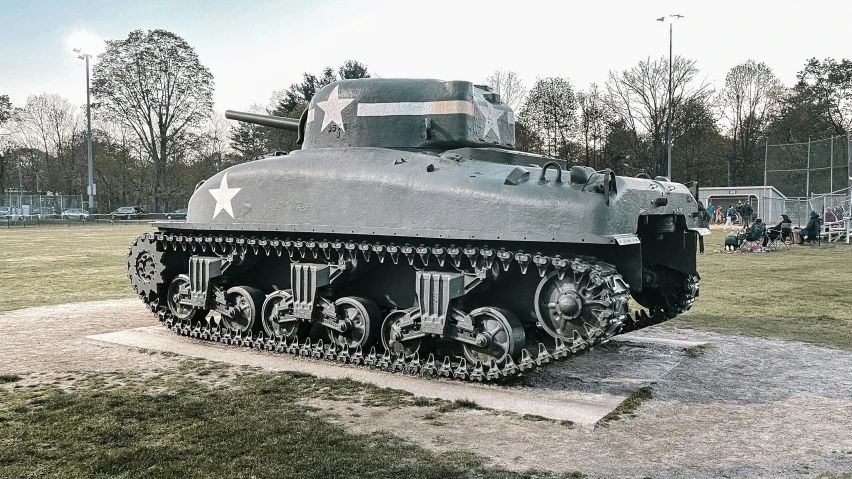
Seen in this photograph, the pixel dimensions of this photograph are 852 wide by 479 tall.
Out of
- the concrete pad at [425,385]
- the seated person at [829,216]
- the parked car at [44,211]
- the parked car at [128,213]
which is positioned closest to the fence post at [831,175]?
the seated person at [829,216]

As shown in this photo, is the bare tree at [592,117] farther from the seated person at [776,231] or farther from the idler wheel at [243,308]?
the idler wheel at [243,308]

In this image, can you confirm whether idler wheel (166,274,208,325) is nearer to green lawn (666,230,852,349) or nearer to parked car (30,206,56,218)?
green lawn (666,230,852,349)

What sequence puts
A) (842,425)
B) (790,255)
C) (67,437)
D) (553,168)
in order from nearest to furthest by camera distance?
1. (67,437)
2. (842,425)
3. (553,168)
4. (790,255)

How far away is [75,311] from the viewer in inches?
547

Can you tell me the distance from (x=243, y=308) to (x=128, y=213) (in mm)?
59476

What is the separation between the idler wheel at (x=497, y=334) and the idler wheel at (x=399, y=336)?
2.75 feet

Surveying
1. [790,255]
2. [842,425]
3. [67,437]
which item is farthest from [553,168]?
[790,255]

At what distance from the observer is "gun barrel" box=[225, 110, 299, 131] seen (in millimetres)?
12180

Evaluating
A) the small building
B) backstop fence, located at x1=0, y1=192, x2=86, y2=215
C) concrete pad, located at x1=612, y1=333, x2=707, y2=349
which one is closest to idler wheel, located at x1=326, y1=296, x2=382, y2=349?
concrete pad, located at x1=612, y1=333, x2=707, y2=349

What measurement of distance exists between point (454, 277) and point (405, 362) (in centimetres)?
127

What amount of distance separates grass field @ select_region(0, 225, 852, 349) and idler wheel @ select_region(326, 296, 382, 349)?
19.6 ft

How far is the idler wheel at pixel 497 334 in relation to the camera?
8062mm

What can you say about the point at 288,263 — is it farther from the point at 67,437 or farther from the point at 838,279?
→ the point at 838,279

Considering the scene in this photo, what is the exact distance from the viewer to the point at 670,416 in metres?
7.27
